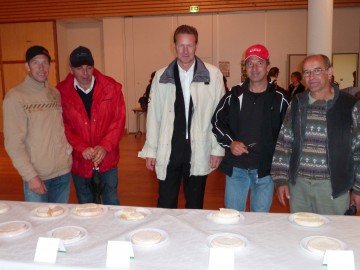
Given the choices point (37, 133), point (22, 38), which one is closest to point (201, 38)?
point (22, 38)

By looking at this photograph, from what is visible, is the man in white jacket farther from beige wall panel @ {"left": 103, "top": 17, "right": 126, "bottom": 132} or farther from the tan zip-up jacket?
beige wall panel @ {"left": 103, "top": 17, "right": 126, "bottom": 132}

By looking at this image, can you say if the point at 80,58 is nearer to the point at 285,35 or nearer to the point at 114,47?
the point at 114,47

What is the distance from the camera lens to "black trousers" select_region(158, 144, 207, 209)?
277 cm

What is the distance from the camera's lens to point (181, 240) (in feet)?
5.28

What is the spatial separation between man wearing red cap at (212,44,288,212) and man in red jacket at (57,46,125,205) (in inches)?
32.9

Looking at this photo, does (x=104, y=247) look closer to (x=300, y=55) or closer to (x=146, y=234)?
(x=146, y=234)

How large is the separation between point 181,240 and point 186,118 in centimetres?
126

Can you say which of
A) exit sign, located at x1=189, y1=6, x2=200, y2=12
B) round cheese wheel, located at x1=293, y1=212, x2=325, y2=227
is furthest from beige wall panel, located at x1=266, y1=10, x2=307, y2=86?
round cheese wheel, located at x1=293, y1=212, x2=325, y2=227

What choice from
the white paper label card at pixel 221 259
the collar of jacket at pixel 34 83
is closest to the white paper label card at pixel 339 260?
the white paper label card at pixel 221 259

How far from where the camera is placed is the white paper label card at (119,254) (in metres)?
1.39

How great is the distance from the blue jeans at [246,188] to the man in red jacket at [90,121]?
961mm

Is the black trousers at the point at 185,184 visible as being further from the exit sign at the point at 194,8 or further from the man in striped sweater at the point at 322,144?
the exit sign at the point at 194,8

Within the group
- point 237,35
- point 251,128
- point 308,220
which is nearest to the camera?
point 308,220

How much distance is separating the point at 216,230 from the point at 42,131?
60.9 inches
